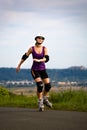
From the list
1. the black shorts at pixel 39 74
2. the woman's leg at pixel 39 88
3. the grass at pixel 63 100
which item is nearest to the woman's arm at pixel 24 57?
the black shorts at pixel 39 74

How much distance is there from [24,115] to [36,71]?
1.96 metres

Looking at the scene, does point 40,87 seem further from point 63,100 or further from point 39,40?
point 63,100

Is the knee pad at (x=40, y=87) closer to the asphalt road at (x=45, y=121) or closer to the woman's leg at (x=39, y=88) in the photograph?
the woman's leg at (x=39, y=88)

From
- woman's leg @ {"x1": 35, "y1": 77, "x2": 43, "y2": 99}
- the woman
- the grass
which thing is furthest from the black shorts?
the grass

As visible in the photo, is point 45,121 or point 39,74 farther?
point 39,74

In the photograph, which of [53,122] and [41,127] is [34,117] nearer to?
[53,122]

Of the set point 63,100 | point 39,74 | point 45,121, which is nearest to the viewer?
point 45,121

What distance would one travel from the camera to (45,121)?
9898 mm

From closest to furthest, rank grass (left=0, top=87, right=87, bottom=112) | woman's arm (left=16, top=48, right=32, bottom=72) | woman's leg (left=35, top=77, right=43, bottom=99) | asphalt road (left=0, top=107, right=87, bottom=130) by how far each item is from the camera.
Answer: asphalt road (left=0, top=107, right=87, bottom=130) < woman's leg (left=35, top=77, right=43, bottom=99) < woman's arm (left=16, top=48, right=32, bottom=72) < grass (left=0, top=87, right=87, bottom=112)

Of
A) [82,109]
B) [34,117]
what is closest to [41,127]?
[34,117]

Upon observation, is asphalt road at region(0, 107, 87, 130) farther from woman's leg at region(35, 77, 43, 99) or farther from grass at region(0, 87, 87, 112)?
grass at region(0, 87, 87, 112)

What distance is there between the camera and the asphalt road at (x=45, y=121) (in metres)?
8.91

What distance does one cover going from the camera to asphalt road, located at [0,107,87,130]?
891 cm

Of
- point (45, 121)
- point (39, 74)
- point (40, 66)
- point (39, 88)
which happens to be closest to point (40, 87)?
point (39, 88)
